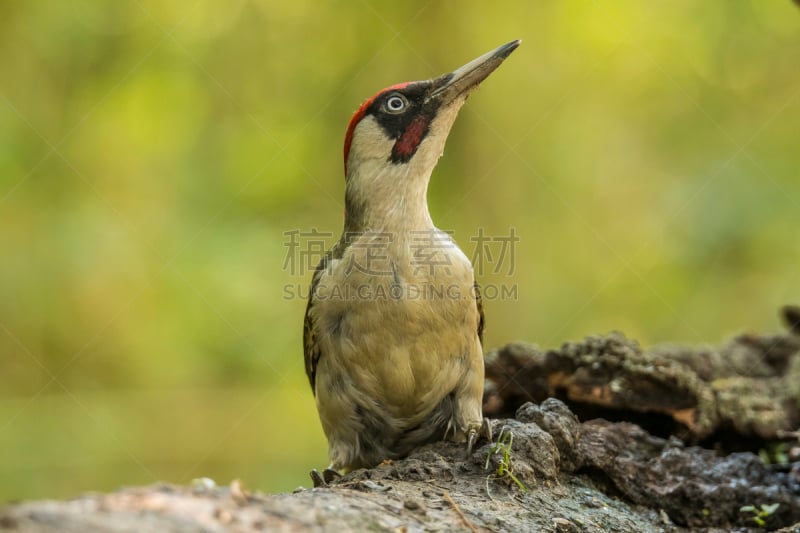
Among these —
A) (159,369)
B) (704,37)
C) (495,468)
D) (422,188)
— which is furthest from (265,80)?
(495,468)

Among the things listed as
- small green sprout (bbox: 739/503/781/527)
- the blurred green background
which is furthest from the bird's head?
the blurred green background

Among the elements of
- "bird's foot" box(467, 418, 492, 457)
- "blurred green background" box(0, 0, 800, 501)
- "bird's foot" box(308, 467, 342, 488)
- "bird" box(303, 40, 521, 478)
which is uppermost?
"blurred green background" box(0, 0, 800, 501)

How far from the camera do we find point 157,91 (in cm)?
892

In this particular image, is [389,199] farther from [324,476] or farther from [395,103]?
[324,476]

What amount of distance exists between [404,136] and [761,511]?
2.52 meters

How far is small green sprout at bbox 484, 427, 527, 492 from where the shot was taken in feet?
11.2

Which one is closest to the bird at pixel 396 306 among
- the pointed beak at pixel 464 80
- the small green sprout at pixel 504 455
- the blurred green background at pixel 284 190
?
the pointed beak at pixel 464 80

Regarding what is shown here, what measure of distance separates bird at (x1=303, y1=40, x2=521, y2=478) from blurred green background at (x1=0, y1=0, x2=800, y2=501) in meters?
4.00

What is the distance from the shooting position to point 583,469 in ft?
13.0

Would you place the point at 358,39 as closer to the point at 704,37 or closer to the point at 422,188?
the point at 704,37

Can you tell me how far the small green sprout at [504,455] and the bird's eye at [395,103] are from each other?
5.67 ft

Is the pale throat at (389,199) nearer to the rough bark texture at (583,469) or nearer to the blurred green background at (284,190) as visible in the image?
the rough bark texture at (583,469)

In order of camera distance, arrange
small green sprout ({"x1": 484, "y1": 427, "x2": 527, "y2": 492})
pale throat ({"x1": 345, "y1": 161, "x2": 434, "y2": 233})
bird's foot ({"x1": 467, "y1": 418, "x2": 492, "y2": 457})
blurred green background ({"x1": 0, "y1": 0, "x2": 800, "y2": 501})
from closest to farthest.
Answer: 1. small green sprout ({"x1": 484, "y1": 427, "x2": 527, "y2": 492})
2. bird's foot ({"x1": 467, "y1": 418, "x2": 492, "y2": 457})
3. pale throat ({"x1": 345, "y1": 161, "x2": 434, "y2": 233})
4. blurred green background ({"x1": 0, "y1": 0, "x2": 800, "y2": 501})

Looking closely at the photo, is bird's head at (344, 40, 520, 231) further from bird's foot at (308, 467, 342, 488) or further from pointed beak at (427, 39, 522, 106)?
bird's foot at (308, 467, 342, 488)
